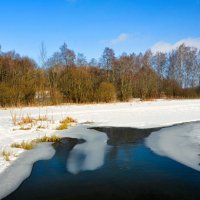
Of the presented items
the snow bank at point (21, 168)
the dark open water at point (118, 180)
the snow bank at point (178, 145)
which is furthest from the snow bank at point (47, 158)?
the snow bank at point (178, 145)

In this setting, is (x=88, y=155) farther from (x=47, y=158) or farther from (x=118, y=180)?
(x=118, y=180)

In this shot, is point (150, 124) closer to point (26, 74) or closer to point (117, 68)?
point (26, 74)

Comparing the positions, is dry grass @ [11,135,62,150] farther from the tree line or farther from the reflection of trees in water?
the tree line

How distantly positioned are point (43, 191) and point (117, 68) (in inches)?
1331

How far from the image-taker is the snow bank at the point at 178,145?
233 inches

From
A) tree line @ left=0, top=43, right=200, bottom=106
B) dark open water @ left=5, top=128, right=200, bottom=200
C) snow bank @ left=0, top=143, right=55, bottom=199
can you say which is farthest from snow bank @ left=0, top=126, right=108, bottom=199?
tree line @ left=0, top=43, right=200, bottom=106

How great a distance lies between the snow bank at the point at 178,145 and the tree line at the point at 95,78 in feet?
45.9

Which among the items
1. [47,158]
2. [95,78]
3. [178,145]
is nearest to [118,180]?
[47,158]

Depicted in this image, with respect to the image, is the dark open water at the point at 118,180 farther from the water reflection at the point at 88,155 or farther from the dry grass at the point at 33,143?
the dry grass at the point at 33,143

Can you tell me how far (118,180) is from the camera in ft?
14.9

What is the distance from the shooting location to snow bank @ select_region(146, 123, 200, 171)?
5914 mm

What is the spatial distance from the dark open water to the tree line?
15.7m

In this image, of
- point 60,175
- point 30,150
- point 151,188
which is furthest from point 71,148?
point 151,188

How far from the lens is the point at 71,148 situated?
7168 mm
